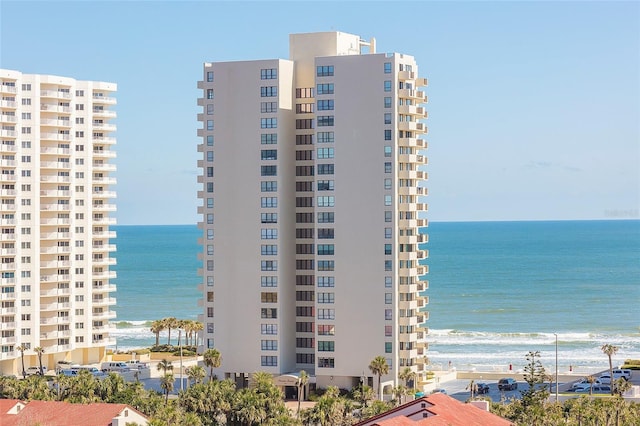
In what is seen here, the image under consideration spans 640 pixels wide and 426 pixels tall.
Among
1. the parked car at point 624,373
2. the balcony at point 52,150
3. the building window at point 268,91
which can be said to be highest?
the building window at point 268,91

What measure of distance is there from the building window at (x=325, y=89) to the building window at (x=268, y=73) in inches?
161

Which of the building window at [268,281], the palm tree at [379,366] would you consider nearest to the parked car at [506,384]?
the palm tree at [379,366]

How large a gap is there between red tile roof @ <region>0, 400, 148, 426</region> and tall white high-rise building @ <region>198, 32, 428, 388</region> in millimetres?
31140

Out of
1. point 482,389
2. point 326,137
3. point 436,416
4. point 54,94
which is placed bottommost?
point 482,389

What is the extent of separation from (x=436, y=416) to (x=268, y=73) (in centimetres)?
4630

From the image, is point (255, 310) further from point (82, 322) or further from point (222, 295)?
point (82, 322)

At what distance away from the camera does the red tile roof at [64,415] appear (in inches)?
2689

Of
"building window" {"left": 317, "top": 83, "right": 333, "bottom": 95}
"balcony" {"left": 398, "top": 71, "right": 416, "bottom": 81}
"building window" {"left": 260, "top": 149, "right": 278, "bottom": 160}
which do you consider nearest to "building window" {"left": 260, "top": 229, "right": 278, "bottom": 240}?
"building window" {"left": 260, "top": 149, "right": 278, "bottom": 160}

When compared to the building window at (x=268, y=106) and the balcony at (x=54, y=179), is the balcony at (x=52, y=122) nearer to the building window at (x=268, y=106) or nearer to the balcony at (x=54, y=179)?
the balcony at (x=54, y=179)

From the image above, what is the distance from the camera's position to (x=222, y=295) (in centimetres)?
10219

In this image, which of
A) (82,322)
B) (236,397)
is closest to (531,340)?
(82,322)

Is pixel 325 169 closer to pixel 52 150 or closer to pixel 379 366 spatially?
pixel 379 366

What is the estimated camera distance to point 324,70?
329ft

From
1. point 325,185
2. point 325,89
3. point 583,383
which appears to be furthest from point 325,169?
point 583,383
